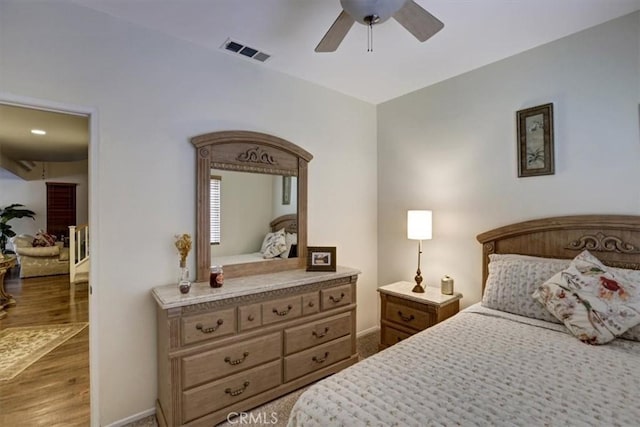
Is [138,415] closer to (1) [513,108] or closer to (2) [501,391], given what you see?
(2) [501,391]

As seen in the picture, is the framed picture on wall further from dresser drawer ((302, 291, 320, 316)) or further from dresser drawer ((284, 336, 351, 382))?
dresser drawer ((284, 336, 351, 382))

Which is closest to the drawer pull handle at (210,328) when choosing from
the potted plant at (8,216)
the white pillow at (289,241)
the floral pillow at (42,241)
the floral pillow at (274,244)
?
the floral pillow at (274,244)

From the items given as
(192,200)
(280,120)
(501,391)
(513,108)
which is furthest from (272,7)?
(501,391)

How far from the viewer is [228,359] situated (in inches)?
77.8

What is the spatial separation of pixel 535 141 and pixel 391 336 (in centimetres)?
210

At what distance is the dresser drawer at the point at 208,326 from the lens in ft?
6.02

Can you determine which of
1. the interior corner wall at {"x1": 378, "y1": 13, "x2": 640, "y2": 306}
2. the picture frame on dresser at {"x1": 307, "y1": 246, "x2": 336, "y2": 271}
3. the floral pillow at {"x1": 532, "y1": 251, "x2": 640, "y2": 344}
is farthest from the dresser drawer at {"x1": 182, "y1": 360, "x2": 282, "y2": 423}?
the floral pillow at {"x1": 532, "y1": 251, "x2": 640, "y2": 344}

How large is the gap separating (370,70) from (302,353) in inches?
101

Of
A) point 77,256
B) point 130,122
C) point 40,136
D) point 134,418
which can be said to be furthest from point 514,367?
point 77,256

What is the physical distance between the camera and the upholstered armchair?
613 cm

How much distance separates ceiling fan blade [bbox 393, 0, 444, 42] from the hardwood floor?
10.6ft

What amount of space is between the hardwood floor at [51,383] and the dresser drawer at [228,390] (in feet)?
2.70

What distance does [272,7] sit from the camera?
1.88 m

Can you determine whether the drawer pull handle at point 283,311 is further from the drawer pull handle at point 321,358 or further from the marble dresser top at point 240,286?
the drawer pull handle at point 321,358
